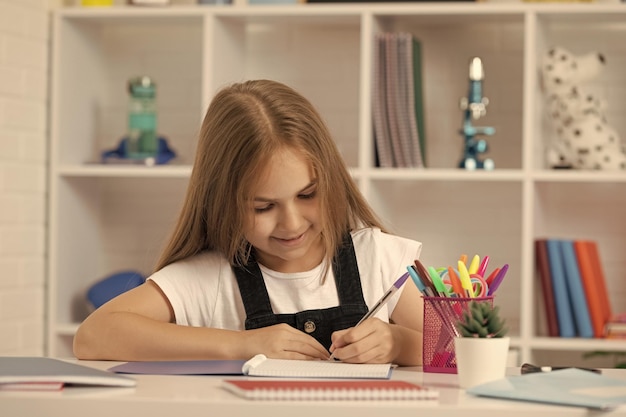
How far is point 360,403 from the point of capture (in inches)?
45.0

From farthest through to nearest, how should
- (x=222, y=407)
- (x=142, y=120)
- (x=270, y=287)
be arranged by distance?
(x=142, y=120), (x=270, y=287), (x=222, y=407)

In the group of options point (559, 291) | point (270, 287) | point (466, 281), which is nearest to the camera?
point (466, 281)

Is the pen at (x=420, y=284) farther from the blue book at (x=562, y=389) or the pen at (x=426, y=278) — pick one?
the blue book at (x=562, y=389)

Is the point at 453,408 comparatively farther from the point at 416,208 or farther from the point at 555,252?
the point at 416,208

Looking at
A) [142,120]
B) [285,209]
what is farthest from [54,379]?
[142,120]

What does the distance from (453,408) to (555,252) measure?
2.14 metres

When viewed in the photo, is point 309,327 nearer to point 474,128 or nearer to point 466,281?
point 466,281

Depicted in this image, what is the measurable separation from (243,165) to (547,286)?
164 centimetres

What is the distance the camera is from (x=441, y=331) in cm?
150

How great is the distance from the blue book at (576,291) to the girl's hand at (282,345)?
5.70 feet

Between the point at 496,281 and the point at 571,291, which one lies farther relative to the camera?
the point at 571,291

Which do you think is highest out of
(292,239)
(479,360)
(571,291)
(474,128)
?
(474,128)

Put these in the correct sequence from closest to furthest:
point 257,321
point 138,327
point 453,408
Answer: point 453,408 < point 138,327 < point 257,321

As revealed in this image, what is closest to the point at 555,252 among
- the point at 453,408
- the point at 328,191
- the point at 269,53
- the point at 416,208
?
the point at 416,208
